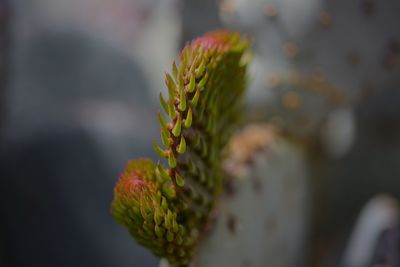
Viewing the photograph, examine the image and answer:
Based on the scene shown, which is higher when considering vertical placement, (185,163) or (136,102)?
(136,102)

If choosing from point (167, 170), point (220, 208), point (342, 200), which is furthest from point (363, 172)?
point (167, 170)

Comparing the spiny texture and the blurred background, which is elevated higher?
the blurred background

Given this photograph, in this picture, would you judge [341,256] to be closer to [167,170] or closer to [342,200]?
[342,200]

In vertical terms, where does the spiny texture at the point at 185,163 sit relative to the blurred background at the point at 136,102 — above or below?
below

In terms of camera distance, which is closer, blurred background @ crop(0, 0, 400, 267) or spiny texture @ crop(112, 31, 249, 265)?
spiny texture @ crop(112, 31, 249, 265)

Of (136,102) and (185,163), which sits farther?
(136,102)

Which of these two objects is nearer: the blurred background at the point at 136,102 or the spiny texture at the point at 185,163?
the spiny texture at the point at 185,163
